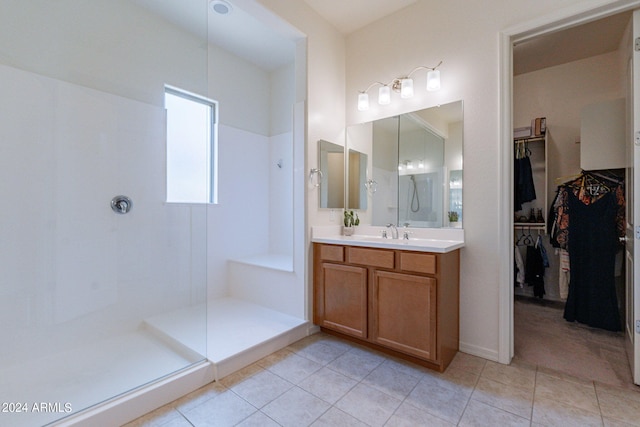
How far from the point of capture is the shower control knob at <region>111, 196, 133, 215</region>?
7.74 feet

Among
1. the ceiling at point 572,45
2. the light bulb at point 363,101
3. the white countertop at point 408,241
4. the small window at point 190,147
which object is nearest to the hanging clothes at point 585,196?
the ceiling at point 572,45

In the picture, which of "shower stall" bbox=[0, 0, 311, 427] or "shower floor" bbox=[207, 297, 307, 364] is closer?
"shower stall" bbox=[0, 0, 311, 427]

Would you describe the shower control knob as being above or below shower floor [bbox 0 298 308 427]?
above

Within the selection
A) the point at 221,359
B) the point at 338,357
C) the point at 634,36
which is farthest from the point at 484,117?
the point at 221,359

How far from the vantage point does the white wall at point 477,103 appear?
204cm

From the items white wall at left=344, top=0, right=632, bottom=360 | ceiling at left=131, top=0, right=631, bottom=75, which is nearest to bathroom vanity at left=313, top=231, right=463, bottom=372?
white wall at left=344, top=0, right=632, bottom=360

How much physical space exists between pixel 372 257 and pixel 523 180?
2398 millimetres

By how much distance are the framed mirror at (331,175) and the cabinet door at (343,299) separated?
2.10ft

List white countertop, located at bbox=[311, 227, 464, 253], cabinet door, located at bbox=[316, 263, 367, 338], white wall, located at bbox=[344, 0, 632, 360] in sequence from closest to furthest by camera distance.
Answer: white countertop, located at bbox=[311, 227, 464, 253] → white wall, located at bbox=[344, 0, 632, 360] → cabinet door, located at bbox=[316, 263, 367, 338]

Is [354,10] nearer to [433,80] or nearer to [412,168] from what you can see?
[433,80]

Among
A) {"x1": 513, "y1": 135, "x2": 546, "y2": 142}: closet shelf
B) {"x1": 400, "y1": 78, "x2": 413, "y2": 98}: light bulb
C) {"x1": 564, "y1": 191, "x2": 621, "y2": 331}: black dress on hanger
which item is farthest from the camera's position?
{"x1": 513, "y1": 135, "x2": 546, "y2": 142}: closet shelf

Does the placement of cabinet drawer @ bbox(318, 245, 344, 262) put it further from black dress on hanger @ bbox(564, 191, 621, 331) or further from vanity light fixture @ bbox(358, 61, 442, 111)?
black dress on hanger @ bbox(564, 191, 621, 331)

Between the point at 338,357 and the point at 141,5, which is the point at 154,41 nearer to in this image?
the point at 141,5

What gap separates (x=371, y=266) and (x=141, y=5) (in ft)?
9.88
